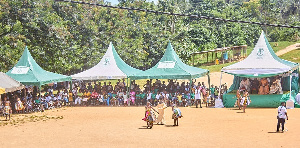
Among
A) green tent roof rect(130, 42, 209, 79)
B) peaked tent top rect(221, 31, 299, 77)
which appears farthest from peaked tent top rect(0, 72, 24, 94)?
peaked tent top rect(221, 31, 299, 77)

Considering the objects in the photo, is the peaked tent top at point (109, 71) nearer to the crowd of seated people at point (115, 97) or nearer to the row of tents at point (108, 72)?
the row of tents at point (108, 72)

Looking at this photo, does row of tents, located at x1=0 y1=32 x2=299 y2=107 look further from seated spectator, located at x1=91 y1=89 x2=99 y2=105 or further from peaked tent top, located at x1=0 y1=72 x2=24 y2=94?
seated spectator, located at x1=91 y1=89 x2=99 y2=105

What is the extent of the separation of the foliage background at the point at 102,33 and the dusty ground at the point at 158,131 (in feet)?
46.7

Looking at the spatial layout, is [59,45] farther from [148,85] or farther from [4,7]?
[148,85]

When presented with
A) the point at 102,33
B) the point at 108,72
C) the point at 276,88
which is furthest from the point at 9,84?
the point at 102,33

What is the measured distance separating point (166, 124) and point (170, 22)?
43471 millimetres

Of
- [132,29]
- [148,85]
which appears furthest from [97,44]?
[148,85]

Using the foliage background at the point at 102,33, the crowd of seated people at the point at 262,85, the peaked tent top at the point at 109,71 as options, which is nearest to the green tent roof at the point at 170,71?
the peaked tent top at the point at 109,71

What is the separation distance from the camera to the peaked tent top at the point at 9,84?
26.3 metres

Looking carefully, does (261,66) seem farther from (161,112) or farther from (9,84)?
(9,84)

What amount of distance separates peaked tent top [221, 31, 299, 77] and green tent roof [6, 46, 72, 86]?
36.2ft

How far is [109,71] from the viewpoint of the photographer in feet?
109

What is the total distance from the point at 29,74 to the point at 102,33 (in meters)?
23.3

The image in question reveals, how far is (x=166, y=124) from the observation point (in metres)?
22.4
